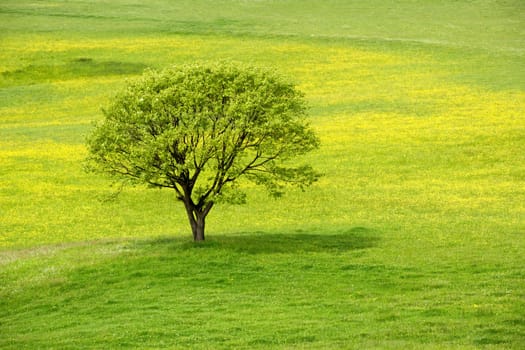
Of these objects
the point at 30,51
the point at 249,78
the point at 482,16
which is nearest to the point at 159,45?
the point at 30,51

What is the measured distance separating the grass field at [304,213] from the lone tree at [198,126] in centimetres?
290

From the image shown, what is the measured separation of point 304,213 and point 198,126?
39.3ft

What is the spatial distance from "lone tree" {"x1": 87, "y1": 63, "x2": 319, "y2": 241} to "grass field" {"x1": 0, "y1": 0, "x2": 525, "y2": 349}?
290 cm

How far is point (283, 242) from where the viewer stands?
3816 centimetres

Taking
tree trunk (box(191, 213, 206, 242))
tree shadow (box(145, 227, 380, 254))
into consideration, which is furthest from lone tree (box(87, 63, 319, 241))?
tree shadow (box(145, 227, 380, 254))

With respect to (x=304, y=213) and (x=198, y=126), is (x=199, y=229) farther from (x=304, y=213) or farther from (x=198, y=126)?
(x=304, y=213)

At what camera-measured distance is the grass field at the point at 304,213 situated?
87.2 ft

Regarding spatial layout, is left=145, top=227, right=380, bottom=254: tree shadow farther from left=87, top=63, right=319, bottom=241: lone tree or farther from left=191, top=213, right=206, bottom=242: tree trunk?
left=87, top=63, right=319, bottom=241: lone tree

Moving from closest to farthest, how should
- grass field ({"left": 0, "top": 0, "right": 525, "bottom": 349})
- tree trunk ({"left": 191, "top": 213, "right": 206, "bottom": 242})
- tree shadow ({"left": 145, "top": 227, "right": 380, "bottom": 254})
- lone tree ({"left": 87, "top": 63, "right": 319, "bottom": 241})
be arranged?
1. grass field ({"left": 0, "top": 0, "right": 525, "bottom": 349})
2. tree shadow ({"left": 145, "top": 227, "right": 380, "bottom": 254})
3. lone tree ({"left": 87, "top": 63, "right": 319, "bottom": 241})
4. tree trunk ({"left": 191, "top": 213, "right": 206, "bottom": 242})

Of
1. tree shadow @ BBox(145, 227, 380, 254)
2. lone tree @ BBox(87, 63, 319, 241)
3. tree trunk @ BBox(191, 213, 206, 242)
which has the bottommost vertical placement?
tree shadow @ BBox(145, 227, 380, 254)

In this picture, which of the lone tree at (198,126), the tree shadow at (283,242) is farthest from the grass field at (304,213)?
the lone tree at (198,126)

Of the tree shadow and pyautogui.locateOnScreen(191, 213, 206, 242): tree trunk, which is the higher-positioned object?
pyautogui.locateOnScreen(191, 213, 206, 242): tree trunk

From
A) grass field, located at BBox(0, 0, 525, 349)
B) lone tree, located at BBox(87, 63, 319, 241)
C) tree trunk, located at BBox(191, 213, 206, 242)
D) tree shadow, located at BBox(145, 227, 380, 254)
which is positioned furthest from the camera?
tree trunk, located at BBox(191, 213, 206, 242)

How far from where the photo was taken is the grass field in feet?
87.2
